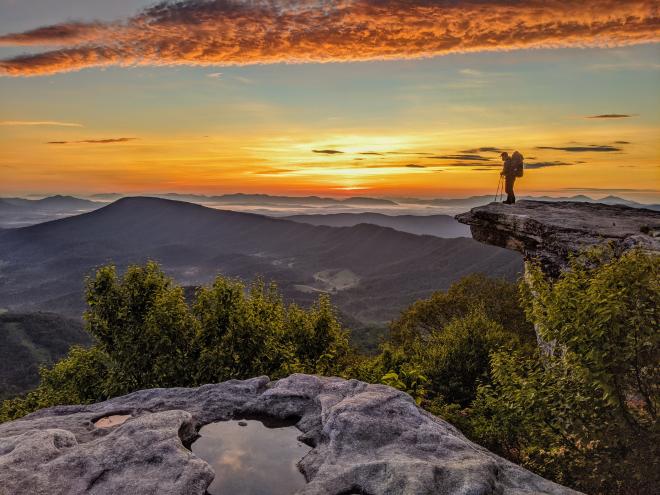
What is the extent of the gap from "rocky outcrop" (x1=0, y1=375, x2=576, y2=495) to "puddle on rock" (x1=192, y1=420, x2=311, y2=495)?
0.36 metres

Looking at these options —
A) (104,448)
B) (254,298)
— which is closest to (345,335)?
(254,298)

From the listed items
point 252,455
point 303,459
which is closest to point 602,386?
point 303,459

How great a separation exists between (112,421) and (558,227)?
27.3 metres

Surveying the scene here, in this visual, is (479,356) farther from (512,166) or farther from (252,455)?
(252,455)

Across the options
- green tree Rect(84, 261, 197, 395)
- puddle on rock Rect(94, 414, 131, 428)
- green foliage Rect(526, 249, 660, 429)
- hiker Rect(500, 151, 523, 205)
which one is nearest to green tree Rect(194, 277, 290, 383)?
green tree Rect(84, 261, 197, 395)

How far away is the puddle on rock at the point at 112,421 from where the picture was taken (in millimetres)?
13881

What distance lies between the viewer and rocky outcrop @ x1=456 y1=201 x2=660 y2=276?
26391 millimetres

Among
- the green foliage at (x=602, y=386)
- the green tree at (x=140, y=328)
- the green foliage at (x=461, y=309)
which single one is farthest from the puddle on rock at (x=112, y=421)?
the green foliage at (x=461, y=309)

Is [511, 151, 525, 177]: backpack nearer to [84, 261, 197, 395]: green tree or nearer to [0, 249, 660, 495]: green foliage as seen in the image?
[0, 249, 660, 495]: green foliage

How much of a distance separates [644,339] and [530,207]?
26.6 m

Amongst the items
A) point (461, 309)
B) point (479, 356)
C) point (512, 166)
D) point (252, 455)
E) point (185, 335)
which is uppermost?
point (512, 166)

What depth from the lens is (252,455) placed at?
12.2m

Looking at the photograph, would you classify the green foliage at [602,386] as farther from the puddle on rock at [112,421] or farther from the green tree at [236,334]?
the green tree at [236,334]

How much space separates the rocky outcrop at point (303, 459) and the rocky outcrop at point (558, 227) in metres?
15.5
